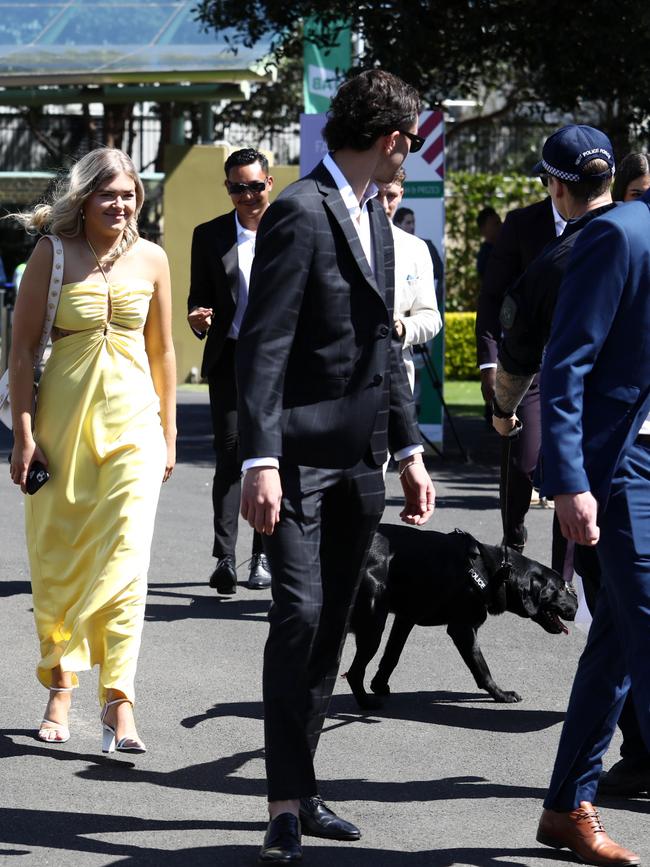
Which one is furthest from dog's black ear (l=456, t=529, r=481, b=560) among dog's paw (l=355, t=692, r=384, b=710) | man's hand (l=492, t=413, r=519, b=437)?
man's hand (l=492, t=413, r=519, b=437)

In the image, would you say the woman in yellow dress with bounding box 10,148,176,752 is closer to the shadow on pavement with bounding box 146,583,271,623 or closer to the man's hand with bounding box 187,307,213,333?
the shadow on pavement with bounding box 146,583,271,623

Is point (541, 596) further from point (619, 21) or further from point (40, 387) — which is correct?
point (619, 21)

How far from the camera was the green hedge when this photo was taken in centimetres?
2195

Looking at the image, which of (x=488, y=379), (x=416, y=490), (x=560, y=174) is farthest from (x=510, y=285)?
(x=416, y=490)

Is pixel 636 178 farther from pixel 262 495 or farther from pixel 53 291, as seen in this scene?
pixel 262 495

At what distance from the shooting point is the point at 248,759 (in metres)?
5.02

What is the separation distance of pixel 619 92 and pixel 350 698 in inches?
371

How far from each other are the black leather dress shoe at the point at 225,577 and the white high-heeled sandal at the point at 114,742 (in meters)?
2.61

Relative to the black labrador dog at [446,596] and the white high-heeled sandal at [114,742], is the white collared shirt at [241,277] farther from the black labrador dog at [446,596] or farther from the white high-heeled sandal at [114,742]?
the white high-heeled sandal at [114,742]

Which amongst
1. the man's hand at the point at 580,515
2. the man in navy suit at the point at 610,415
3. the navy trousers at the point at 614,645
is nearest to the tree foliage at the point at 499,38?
the man in navy suit at the point at 610,415

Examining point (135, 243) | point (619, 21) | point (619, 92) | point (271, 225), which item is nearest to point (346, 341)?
point (271, 225)

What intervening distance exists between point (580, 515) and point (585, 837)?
0.94 metres

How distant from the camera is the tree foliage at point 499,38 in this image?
12.8 m

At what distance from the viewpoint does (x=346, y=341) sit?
4000 millimetres
